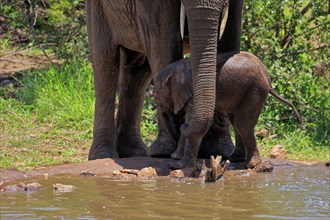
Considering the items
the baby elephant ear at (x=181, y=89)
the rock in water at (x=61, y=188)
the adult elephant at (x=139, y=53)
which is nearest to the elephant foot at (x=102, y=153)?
the adult elephant at (x=139, y=53)

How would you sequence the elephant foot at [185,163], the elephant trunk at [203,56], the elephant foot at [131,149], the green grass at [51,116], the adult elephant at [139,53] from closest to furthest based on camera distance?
1. the elephant trunk at [203,56]
2. the adult elephant at [139,53]
3. the elephant foot at [185,163]
4. the elephant foot at [131,149]
5. the green grass at [51,116]

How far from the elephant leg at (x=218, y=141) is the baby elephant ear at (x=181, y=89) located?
2.43 ft

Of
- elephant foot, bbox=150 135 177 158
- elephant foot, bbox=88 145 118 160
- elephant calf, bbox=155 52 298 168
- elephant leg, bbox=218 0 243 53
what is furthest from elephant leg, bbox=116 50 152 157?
elephant calf, bbox=155 52 298 168

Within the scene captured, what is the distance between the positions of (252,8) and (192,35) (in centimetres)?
446

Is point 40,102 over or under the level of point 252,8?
under

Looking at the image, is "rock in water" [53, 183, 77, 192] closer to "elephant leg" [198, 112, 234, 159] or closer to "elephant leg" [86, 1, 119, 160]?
"elephant leg" [198, 112, 234, 159]

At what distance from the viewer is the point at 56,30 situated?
1319 cm

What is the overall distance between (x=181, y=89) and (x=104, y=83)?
1734 mm

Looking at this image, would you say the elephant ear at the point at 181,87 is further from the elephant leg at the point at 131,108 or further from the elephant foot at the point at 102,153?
the elephant leg at the point at 131,108

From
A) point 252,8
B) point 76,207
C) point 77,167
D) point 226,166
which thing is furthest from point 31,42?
point 76,207

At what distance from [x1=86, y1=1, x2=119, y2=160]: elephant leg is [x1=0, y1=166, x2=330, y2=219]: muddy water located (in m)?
1.49

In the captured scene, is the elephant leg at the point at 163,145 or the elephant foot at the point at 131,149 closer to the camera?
the elephant leg at the point at 163,145

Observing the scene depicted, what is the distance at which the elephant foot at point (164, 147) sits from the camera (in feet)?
25.4

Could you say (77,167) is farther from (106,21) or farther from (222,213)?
(222,213)
